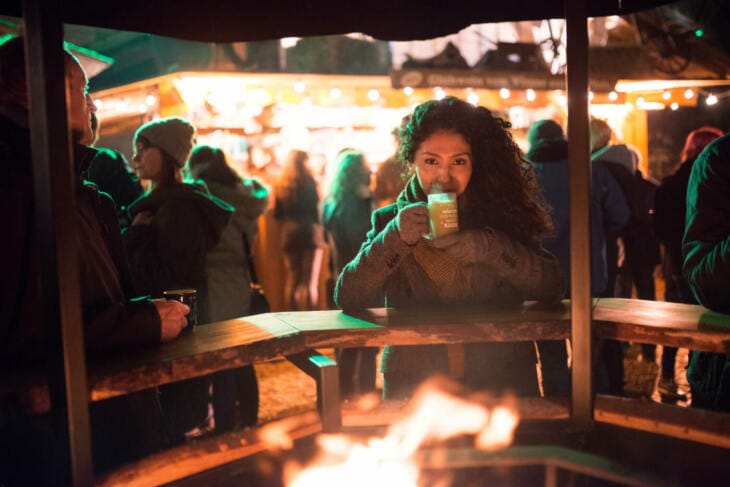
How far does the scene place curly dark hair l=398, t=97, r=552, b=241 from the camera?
2562mm

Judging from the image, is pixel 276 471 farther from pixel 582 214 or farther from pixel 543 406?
pixel 582 214

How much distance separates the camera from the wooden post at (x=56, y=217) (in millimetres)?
1543

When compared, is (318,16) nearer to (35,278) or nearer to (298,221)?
(35,278)

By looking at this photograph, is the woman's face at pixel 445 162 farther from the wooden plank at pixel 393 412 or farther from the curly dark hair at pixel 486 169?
the wooden plank at pixel 393 412

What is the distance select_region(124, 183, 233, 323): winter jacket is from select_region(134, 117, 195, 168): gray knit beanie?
0.19 meters

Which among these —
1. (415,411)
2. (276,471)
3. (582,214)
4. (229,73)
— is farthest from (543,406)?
(229,73)

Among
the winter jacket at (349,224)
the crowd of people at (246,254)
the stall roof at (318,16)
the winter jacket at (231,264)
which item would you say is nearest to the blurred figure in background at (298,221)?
the winter jacket at (349,224)

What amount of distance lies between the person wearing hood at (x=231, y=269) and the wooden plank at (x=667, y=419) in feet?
8.92

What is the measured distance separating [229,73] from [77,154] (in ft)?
21.8

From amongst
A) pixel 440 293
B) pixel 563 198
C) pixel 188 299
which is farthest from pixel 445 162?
pixel 563 198

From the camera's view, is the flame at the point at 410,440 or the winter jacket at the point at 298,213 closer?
the flame at the point at 410,440

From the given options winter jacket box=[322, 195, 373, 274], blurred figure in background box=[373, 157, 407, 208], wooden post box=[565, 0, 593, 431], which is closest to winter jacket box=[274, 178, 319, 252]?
blurred figure in background box=[373, 157, 407, 208]

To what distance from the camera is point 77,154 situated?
197cm

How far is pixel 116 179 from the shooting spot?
427cm
